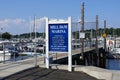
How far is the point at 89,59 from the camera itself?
181ft

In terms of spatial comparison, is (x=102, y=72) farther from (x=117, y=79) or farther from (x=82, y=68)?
(x=82, y=68)

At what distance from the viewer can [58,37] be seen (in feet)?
59.1

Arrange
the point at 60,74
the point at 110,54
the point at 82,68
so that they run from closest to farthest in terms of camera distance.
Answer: the point at 60,74
the point at 82,68
the point at 110,54

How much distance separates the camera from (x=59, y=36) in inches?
707

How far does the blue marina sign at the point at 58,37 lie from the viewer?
1783 cm

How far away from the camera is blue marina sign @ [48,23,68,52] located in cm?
1783

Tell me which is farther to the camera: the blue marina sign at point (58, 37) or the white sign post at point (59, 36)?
the blue marina sign at point (58, 37)

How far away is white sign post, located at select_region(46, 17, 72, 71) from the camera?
17719mm

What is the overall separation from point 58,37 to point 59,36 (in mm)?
94

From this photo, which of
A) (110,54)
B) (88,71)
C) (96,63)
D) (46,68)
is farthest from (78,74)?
(110,54)

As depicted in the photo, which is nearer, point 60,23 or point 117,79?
point 117,79

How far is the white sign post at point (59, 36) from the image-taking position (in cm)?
1772

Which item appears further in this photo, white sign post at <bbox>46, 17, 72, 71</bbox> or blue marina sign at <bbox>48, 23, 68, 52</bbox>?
blue marina sign at <bbox>48, 23, 68, 52</bbox>

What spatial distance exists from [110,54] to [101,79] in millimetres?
76831
